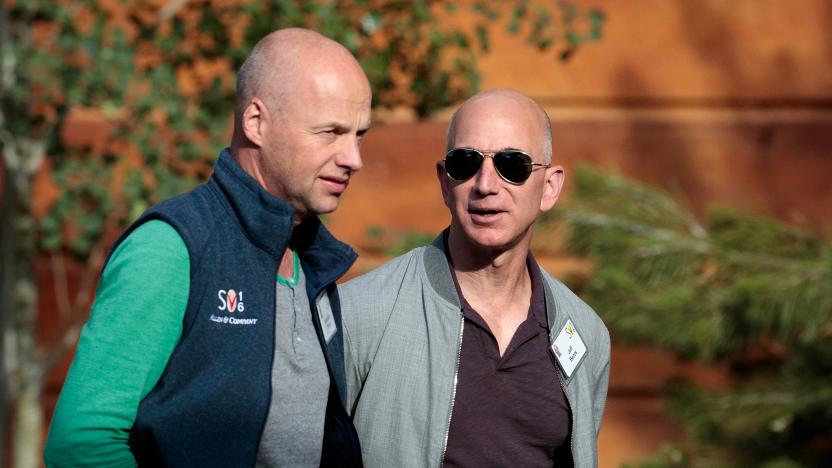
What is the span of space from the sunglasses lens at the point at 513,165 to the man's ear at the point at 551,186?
0.41 feet

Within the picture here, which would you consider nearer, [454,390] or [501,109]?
[454,390]

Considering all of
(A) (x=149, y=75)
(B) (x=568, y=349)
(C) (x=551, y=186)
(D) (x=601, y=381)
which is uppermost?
(A) (x=149, y=75)

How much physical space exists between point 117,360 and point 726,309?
8.91ft

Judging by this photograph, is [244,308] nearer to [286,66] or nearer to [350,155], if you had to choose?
[350,155]

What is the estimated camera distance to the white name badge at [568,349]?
2.90m

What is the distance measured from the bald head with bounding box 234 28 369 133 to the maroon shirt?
2.15ft

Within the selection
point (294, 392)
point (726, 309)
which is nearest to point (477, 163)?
point (294, 392)

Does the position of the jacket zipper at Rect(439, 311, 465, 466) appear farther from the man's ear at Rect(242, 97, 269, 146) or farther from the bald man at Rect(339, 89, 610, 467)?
the man's ear at Rect(242, 97, 269, 146)

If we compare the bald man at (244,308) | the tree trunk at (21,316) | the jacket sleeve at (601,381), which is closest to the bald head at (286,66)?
the bald man at (244,308)

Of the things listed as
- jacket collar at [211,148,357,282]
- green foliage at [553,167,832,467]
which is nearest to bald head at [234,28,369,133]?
jacket collar at [211,148,357,282]

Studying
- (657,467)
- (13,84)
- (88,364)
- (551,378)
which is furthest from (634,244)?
(88,364)

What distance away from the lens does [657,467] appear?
450 centimetres

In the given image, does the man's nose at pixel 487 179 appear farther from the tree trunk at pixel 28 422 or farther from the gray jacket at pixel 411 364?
the tree trunk at pixel 28 422

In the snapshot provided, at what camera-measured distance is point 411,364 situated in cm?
280
